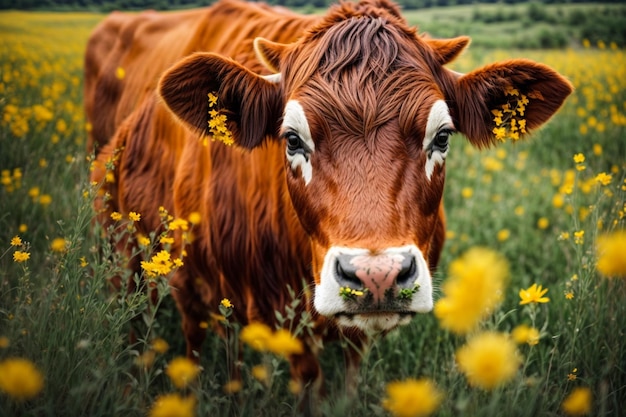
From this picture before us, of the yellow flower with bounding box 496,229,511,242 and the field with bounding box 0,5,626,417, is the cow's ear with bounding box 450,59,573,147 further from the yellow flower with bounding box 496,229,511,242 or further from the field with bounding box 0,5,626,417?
the yellow flower with bounding box 496,229,511,242

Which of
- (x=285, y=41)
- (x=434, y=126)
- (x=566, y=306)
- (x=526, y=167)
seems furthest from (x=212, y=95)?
(x=526, y=167)

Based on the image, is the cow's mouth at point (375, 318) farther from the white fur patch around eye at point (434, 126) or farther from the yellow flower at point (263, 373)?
the white fur patch around eye at point (434, 126)

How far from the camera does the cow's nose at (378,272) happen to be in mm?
1676

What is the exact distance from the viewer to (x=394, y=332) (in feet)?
10.7

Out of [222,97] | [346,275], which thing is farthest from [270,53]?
[346,275]

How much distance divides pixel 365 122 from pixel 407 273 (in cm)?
68

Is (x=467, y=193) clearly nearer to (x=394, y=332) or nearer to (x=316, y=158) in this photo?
(x=394, y=332)

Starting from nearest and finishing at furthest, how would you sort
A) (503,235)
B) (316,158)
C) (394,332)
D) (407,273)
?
(407,273) → (316,158) → (394,332) → (503,235)

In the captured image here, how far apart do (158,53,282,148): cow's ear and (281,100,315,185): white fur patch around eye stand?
1.07ft

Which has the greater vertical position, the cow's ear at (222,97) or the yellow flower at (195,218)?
the cow's ear at (222,97)

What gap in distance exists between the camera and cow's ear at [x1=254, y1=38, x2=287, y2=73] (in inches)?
107

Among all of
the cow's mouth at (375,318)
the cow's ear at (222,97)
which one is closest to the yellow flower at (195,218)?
the cow's ear at (222,97)

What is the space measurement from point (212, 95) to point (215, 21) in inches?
64.5

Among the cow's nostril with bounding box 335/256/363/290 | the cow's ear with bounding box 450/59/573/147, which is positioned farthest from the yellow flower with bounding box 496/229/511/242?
the cow's nostril with bounding box 335/256/363/290
